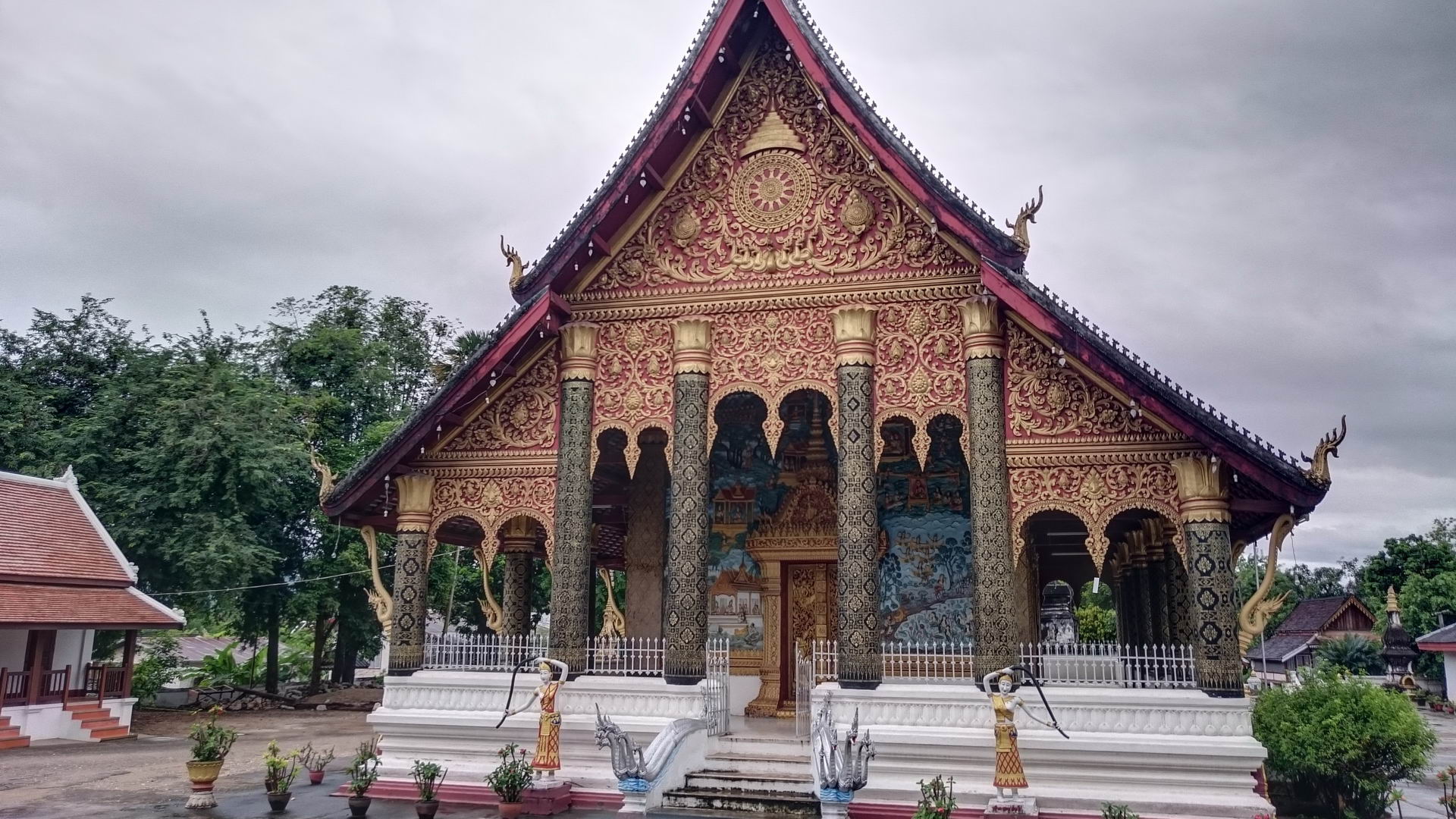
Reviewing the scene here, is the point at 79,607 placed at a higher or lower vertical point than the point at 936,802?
higher

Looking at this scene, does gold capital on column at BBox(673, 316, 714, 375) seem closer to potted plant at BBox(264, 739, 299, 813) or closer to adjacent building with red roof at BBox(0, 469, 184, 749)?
potted plant at BBox(264, 739, 299, 813)

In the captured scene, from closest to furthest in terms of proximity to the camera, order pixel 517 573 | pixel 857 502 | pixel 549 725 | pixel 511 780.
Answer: pixel 511 780
pixel 549 725
pixel 857 502
pixel 517 573

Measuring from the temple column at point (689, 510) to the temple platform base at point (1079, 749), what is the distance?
143cm

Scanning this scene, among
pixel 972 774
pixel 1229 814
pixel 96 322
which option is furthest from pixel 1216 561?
pixel 96 322

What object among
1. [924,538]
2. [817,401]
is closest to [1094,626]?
[924,538]

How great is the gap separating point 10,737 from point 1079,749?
17.9 metres

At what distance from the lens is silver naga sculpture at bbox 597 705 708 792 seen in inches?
334

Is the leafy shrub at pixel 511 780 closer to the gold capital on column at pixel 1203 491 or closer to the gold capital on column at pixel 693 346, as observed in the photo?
the gold capital on column at pixel 693 346

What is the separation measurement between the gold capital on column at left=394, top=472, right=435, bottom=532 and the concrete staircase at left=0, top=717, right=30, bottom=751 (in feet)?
35.7

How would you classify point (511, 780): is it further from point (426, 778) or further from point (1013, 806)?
point (1013, 806)

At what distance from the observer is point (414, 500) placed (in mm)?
11508

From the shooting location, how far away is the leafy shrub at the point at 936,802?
6.43 metres

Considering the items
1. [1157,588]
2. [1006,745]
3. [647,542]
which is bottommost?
[1006,745]

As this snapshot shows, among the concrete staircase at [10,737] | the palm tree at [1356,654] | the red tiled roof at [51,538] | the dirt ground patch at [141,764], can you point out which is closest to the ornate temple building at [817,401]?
the dirt ground patch at [141,764]
